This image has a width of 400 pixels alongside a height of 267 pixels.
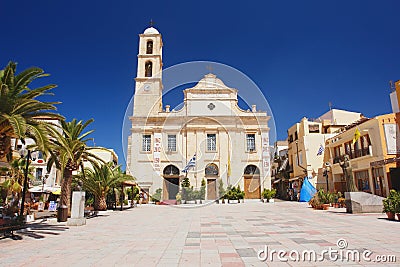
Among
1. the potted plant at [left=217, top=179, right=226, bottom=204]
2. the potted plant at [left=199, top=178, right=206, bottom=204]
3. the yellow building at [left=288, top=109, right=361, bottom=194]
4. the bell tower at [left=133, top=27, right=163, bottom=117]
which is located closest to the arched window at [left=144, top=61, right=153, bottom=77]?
the bell tower at [left=133, top=27, right=163, bottom=117]

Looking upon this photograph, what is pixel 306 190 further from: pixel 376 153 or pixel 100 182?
pixel 100 182

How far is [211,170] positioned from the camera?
96.8 feet

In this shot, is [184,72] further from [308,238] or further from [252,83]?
[308,238]

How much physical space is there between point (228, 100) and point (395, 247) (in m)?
26.2

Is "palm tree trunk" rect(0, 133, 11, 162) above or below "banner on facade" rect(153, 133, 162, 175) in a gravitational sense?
below

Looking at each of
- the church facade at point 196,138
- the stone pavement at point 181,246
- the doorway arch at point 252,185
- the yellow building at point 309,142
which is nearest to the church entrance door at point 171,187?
the church facade at point 196,138

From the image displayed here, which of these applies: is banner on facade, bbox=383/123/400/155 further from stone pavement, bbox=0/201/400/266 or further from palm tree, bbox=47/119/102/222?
palm tree, bbox=47/119/102/222

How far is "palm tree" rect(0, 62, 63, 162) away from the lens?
7270mm

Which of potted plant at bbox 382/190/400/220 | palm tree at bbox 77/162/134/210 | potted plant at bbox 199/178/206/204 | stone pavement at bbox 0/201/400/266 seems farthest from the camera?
potted plant at bbox 199/178/206/204

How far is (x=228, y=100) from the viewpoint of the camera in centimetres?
3081

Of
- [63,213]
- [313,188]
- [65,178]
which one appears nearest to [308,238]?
[63,213]

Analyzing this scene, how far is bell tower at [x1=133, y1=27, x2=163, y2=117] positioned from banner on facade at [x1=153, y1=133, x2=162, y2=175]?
101 inches

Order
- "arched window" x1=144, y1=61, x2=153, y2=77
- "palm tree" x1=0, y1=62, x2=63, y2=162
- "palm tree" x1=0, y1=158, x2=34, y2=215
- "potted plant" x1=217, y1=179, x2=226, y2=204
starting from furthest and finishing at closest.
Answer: "arched window" x1=144, y1=61, x2=153, y2=77 → "potted plant" x1=217, y1=179, x2=226, y2=204 → "palm tree" x1=0, y1=158, x2=34, y2=215 → "palm tree" x1=0, y1=62, x2=63, y2=162

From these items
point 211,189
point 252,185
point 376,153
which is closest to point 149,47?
point 211,189
